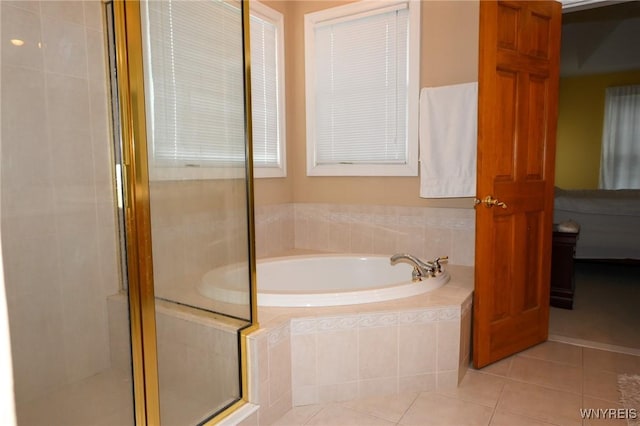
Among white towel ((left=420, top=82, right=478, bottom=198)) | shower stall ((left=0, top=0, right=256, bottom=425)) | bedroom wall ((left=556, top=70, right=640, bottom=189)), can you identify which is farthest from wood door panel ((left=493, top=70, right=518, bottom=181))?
bedroom wall ((left=556, top=70, right=640, bottom=189))

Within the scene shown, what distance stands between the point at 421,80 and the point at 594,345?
1999 millimetres

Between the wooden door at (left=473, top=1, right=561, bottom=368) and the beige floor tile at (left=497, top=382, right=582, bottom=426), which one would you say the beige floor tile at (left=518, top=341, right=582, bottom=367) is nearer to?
the wooden door at (left=473, top=1, right=561, bottom=368)

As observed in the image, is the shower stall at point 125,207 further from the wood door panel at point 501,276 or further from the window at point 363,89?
the window at point 363,89

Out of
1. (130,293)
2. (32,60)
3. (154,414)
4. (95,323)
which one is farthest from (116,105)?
(95,323)

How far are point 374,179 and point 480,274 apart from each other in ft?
3.86

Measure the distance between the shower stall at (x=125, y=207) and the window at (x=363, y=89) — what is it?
160 centimetres

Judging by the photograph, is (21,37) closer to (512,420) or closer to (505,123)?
(505,123)

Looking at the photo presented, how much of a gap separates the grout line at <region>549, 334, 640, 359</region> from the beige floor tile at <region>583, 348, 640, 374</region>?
44 millimetres

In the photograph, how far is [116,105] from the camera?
1.30m

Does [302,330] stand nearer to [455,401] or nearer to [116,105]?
[455,401]

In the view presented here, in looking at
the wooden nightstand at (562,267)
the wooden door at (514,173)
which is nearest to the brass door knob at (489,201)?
the wooden door at (514,173)

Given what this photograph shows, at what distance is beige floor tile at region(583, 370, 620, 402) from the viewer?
2.05 meters

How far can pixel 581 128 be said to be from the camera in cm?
702

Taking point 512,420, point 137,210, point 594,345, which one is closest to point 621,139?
point 594,345
